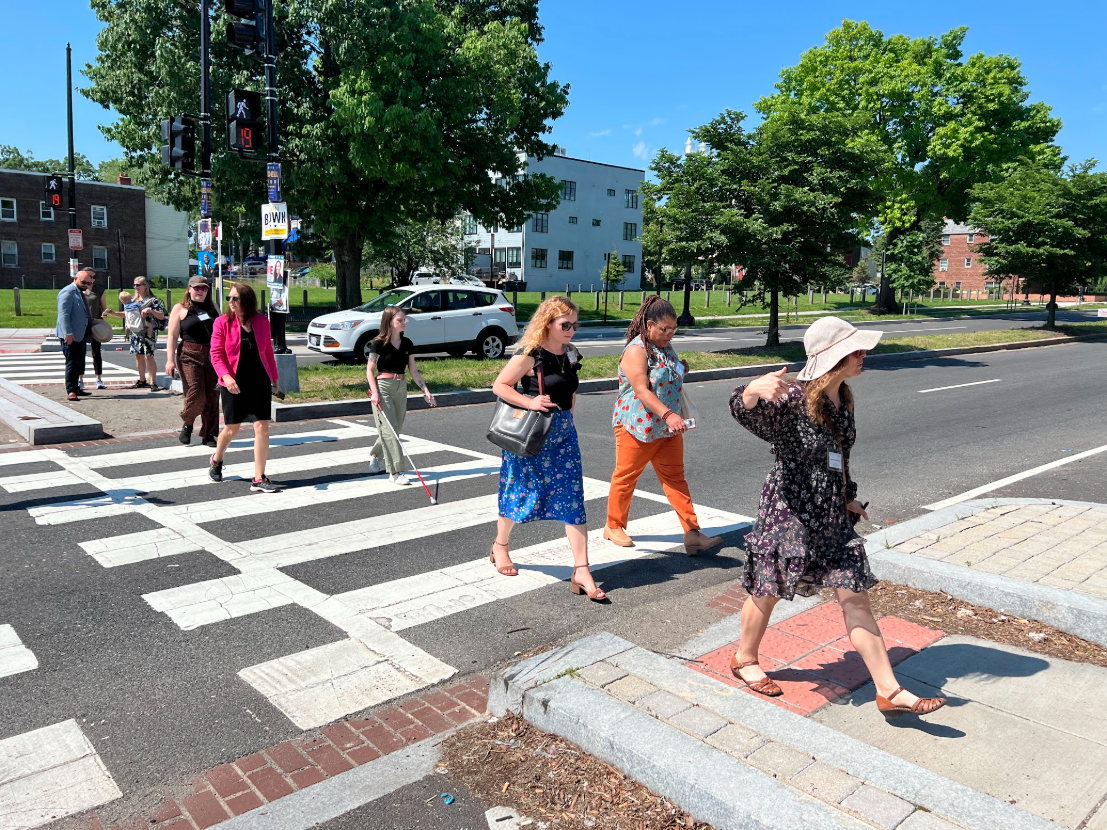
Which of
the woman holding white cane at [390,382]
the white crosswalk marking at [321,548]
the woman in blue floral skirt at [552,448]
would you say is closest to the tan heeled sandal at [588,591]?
the woman in blue floral skirt at [552,448]

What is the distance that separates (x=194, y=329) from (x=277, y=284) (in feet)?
12.9

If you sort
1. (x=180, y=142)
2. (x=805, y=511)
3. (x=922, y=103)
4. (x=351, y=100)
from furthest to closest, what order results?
1. (x=922, y=103)
2. (x=351, y=100)
3. (x=180, y=142)
4. (x=805, y=511)

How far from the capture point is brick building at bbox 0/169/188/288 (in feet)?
166

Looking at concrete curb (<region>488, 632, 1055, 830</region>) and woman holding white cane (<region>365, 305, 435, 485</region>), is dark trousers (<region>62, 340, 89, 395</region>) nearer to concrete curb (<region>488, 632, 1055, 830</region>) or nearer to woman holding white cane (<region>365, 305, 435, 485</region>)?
woman holding white cane (<region>365, 305, 435, 485</region>)

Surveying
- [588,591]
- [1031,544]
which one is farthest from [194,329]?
[1031,544]

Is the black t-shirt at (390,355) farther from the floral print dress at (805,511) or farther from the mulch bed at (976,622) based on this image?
the floral print dress at (805,511)

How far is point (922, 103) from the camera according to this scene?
4231cm

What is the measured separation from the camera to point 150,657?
170 inches

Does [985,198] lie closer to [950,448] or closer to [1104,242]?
[1104,242]

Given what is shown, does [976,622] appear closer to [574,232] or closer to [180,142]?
[180,142]

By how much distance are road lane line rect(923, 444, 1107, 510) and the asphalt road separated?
141mm

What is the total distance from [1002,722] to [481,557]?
3415 millimetres

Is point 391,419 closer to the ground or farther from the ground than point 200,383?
closer to the ground

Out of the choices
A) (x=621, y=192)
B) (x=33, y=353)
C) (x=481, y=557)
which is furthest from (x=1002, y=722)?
(x=621, y=192)
